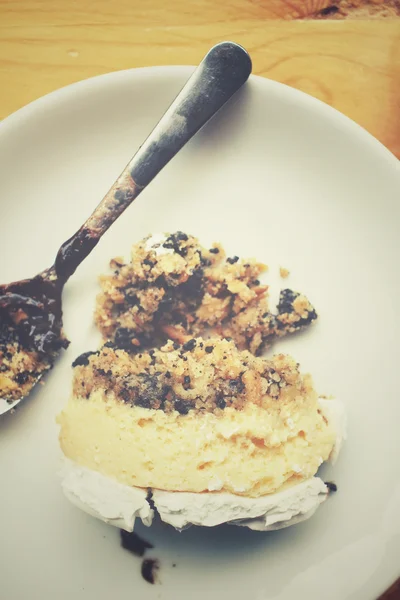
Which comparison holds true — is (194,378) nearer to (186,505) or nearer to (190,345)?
(190,345)

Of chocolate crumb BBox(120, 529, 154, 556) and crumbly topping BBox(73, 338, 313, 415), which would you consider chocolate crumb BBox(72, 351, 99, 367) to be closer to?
crumbly topping BBox(73, 338, 313, 415)

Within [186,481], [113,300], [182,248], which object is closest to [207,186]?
[182,248]

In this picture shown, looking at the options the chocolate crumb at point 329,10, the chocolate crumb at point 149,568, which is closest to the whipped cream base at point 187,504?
the chocolate crumb at point 149,568

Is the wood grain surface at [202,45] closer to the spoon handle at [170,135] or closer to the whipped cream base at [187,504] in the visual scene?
the spoon handle at [170,135]

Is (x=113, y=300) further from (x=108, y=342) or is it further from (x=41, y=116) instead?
(x=41, y=116)

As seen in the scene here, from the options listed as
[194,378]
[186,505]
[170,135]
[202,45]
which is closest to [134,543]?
[186,505]
